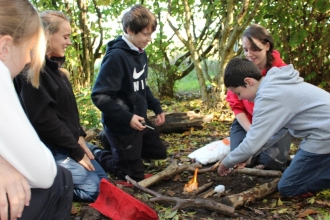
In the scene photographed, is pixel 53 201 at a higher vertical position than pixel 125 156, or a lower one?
higher

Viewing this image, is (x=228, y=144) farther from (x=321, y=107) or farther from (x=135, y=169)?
(x=321, y=107)

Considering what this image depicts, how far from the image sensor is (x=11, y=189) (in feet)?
4.67

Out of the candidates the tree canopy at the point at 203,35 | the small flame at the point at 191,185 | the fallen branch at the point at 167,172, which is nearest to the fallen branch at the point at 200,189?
the small flame at the point at 191,185

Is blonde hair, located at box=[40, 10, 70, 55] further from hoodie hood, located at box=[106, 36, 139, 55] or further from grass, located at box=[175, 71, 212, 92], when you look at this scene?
grass, located at box=[175, 71, 212, 92]

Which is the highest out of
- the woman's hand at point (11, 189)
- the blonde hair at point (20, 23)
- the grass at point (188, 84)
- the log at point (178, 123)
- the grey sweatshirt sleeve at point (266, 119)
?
the blonde hair at point (20, 23)

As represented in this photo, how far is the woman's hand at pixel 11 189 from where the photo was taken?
55.8 inches

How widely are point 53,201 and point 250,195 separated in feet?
5.35

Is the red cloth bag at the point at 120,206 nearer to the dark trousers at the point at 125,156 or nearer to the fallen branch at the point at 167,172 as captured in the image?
the fallen branch at the point at 167,172

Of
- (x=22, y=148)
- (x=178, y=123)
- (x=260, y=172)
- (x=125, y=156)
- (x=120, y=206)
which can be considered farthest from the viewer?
(x=178, y=123)

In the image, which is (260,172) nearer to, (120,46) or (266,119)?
(266,119)

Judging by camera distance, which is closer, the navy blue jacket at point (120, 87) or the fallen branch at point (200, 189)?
the fallen branch at point (200, 189)

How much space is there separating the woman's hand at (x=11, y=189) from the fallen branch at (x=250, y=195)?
65.0 inches

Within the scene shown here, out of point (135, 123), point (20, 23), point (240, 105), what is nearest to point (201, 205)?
point (135, 123)

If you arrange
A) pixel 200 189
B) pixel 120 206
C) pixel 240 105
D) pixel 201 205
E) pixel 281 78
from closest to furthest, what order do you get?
pixel 120 206, pixel 201 205, pixel 281 78, pixel 200 189, pixel 240 105
